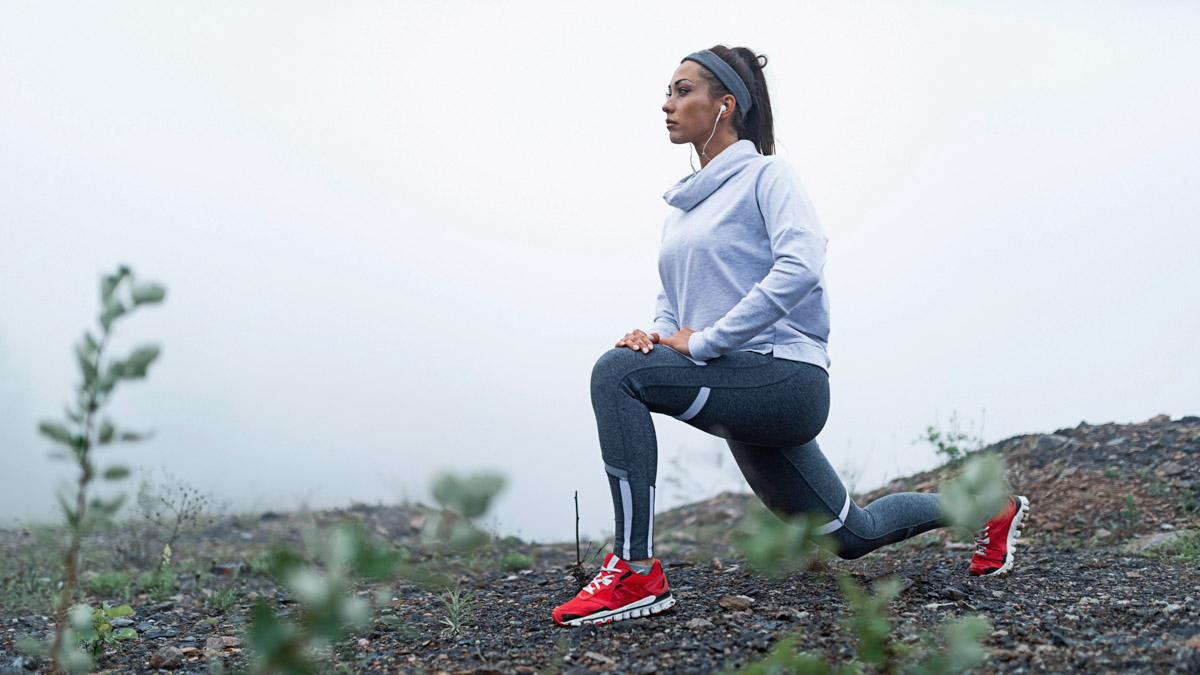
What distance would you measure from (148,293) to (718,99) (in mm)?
2571

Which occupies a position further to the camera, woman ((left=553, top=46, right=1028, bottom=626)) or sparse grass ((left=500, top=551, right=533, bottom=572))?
sparse grass ((left=500, top=551, right=533, bottom=572))

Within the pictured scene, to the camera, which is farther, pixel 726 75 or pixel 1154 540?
pixel 1154 540

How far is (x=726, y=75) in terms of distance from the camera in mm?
3607

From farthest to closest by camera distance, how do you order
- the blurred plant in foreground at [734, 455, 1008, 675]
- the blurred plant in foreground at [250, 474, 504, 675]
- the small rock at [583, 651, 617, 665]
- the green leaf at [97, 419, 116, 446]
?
the small rock at [583, 651, 617, 665] < the green leaf at [97, 419, 116, 446] < the blurred plant in foreground at [734, 455, 1008, 675] < the blurred plant in foreground at [250, 474, 504, 675]

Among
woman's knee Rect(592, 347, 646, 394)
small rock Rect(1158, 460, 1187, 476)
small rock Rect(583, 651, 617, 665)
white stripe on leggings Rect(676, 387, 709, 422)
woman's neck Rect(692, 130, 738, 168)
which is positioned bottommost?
small rock Rect(583, 651, 617, 665)

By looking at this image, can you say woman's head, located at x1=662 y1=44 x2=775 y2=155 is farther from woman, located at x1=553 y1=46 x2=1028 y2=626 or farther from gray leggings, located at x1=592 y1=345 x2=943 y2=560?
gray leggings, located at x1=592 y1=345 x2=943 y2=560

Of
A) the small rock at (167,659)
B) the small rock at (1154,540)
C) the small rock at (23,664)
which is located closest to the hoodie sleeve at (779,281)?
the small rock at (167,659)

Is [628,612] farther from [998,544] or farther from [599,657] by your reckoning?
[998,544]

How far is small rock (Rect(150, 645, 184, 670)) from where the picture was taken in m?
3.26

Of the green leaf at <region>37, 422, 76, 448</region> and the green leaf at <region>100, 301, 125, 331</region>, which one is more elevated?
the green leaf at <region>100, 301, 125, 331</region>

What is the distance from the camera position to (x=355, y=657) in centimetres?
292

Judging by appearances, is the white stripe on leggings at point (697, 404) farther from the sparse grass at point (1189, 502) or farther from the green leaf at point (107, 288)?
the sparse grass at point (1189, 502)

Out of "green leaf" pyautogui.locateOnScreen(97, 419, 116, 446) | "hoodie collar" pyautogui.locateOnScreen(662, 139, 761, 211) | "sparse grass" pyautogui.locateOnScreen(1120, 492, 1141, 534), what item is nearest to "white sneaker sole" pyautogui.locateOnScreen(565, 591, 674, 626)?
"hoodie collar" pyautogui.locateOnScreen(662, 139, 761, 211)

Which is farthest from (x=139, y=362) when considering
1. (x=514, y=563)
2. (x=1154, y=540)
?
(x=1154, y=540)
